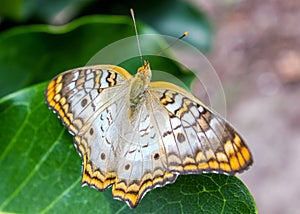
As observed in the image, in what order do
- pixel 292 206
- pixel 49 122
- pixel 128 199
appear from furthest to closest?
pixel 292 206 < pixel 49 122 < pixel 128 199

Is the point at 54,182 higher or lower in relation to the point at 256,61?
lower

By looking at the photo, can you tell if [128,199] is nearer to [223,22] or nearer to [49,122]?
[49,122]

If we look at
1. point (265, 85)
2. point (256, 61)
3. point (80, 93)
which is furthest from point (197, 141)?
point (256, 61)

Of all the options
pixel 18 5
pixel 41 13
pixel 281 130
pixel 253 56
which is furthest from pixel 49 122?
pixel 253 56

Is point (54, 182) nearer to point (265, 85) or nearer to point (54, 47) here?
point (54, 47)

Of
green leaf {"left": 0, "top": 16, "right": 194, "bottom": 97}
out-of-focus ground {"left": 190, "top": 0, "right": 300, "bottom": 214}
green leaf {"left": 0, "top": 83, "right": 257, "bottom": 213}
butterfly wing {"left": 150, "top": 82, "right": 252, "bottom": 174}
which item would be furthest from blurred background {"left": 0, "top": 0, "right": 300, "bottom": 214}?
butterfly wing {"left": 150, "top": 82, "right": 252, "bottom": 174}

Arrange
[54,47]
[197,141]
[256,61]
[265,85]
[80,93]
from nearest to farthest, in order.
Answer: [197,141] < [80,93] < [54,47] < [265,85] < [256,61]

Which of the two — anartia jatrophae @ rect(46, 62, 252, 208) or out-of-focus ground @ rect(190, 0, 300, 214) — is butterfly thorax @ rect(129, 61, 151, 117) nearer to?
anartia jatrophae @ rect(46, 62, 252, 208)
